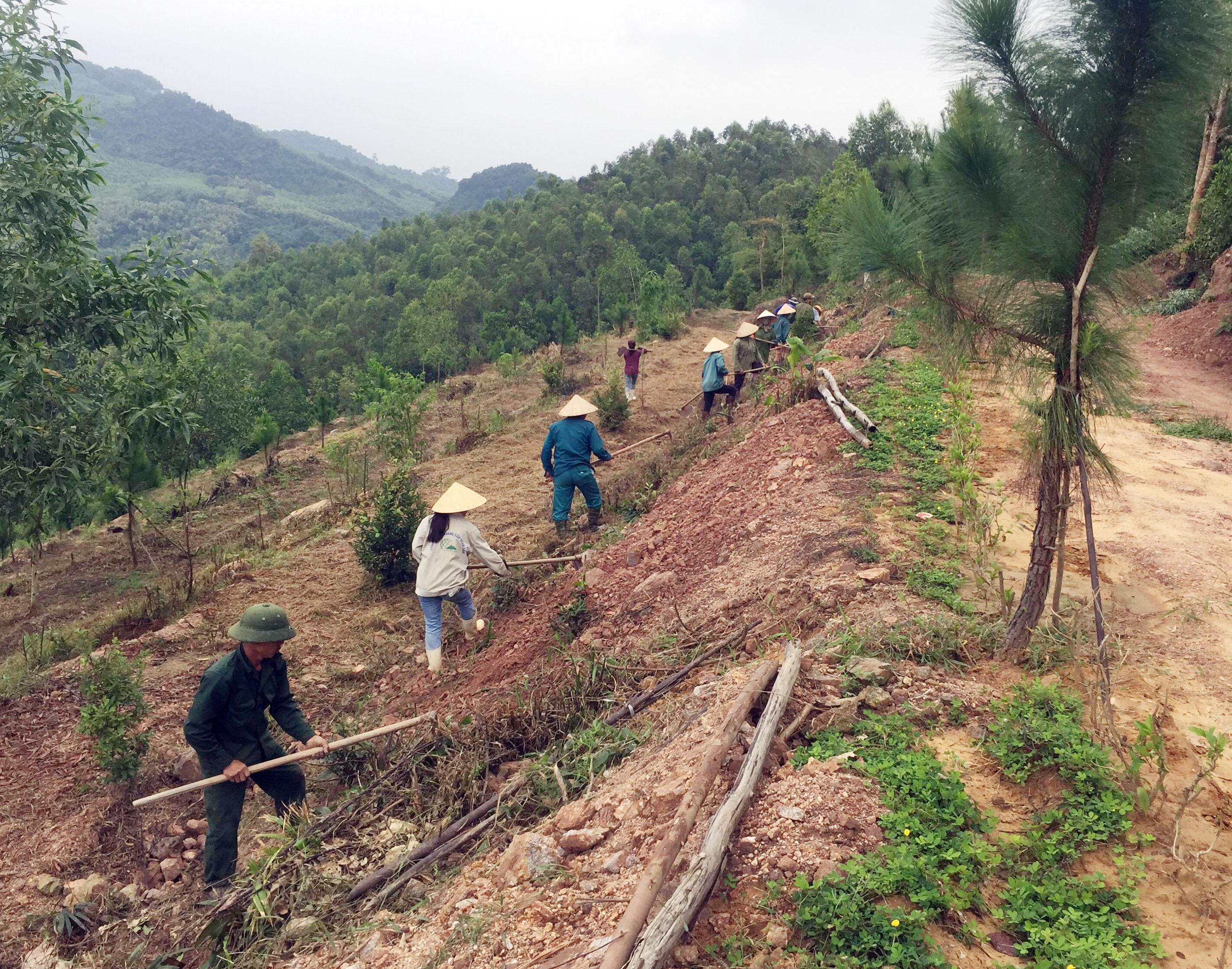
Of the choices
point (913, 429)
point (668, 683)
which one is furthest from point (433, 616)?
point (913, 429)

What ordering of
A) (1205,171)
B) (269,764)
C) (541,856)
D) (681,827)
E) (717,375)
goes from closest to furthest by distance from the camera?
(681,827) < (541,856) < (269,764) < (717,375) < (1205,171)

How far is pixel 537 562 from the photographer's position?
21.2ft

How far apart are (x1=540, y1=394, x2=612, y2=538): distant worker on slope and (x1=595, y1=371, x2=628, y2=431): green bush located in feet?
12.2

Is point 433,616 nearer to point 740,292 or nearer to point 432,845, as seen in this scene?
point 432,845

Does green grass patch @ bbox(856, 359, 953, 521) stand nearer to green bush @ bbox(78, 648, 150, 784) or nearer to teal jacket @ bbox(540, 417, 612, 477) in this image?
teal jacket @ bbox(540, 417, 612, 477)

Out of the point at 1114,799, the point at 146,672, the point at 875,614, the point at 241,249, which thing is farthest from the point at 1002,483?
the point at 241,249

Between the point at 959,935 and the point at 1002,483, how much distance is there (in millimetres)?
4600

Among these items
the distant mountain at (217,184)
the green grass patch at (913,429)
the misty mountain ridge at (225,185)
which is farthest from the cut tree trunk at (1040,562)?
the misty mountain ridge at (225,185)

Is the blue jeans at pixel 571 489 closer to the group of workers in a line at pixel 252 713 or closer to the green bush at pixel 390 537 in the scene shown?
the green bush at pixel 390 537

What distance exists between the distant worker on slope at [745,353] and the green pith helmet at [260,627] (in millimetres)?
7377

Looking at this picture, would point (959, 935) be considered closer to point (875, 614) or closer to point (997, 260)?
point (875, 614)

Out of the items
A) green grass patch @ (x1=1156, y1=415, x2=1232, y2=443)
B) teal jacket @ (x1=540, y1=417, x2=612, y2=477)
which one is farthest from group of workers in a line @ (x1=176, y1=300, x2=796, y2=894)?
green grass patch @ (x1=1156, y1=415, x2=1232, y2=443)

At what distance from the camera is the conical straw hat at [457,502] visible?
559 cm

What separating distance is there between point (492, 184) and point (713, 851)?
163988 millimetres
